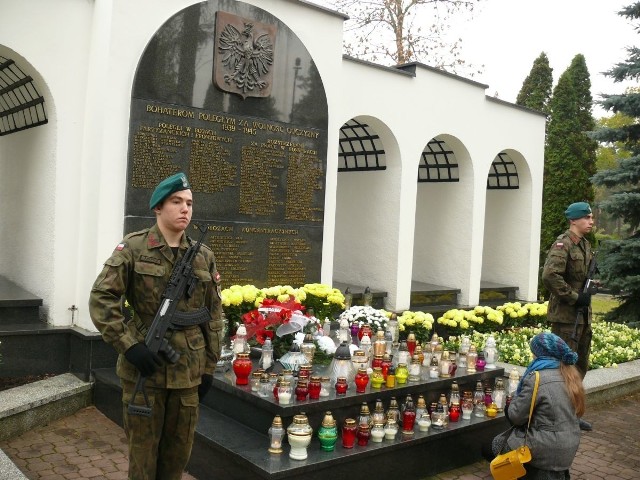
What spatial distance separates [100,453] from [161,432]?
2.06 meters

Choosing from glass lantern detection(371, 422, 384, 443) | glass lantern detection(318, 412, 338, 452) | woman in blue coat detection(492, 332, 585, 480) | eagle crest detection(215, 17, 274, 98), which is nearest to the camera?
woman in blue coat detection(492, 332, 585, 480)

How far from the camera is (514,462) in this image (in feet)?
13.5

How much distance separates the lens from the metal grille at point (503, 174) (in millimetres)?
13258

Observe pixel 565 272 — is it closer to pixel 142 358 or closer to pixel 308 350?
pixel 308 350

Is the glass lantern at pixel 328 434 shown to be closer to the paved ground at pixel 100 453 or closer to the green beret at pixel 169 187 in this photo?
the paved ground at pixel 100 453

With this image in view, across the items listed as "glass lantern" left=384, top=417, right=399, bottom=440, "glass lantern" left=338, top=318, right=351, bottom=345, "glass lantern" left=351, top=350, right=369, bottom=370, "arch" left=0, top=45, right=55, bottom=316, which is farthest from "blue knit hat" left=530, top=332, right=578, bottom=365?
"arch" left=0, top=45, right=55, bottom=316

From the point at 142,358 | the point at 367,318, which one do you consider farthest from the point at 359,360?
the point at 142,358

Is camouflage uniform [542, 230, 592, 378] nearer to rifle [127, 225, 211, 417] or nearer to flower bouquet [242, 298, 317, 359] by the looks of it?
flower bouquet [242, 298, 317, 359]

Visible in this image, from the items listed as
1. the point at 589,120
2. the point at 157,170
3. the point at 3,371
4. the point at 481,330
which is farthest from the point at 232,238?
the point at 589,120

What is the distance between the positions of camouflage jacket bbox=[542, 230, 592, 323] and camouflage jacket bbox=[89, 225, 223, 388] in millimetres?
4222

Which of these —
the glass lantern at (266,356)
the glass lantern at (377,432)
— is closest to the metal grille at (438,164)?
the glass lantern at (266,356)

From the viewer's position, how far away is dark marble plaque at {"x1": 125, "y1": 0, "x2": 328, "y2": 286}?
7.07m

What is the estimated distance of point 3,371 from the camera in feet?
21.4

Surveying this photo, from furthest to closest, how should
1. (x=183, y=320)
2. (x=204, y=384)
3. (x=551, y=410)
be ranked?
(x=551, y=410), (x=204, y=384), (x=183, y=320)
